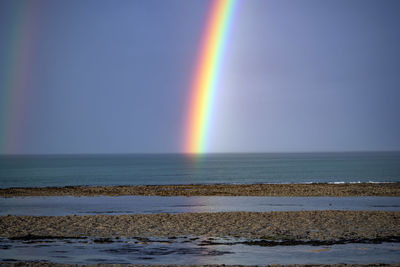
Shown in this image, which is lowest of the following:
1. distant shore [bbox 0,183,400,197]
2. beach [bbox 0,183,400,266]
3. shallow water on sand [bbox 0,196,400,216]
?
distant shore [bbox 0,183,400,197]

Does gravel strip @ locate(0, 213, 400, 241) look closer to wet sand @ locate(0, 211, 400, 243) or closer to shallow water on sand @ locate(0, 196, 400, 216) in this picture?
wet sand @ locate(0, 211, 400, 243)

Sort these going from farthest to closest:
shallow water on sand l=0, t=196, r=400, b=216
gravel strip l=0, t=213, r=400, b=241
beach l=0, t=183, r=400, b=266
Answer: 1. shallow water on sand l=0, t=196, r=400, b=216
2. gravel strip l=0, t=213, r=400, b=241
3. beach l=0, t=183, r=400, b=266

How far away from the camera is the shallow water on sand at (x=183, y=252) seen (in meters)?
15.2

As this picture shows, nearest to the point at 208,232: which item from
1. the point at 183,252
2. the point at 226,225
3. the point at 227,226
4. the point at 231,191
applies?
the point at 227,226

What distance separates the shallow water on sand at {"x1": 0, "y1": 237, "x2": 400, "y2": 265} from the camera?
597 inches

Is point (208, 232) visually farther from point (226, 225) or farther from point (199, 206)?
point (199, 206)

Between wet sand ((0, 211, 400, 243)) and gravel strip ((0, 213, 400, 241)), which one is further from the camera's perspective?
gravel strip ((0, 213, 400, 241))

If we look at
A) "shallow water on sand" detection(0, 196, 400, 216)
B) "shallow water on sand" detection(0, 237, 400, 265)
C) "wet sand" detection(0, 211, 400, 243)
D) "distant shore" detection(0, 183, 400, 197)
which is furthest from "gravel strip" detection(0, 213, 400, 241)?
"distant shore" detection(0, 183, 400, 197)

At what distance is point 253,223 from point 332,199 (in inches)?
626

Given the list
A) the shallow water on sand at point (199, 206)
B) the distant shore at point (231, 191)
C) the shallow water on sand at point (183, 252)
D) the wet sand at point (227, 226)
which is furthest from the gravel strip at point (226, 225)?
the distant shore at point (231, 191)

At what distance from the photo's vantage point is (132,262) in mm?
15023

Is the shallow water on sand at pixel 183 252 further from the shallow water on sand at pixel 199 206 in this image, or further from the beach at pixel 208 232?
the shallow water on sand at pixel 199 206

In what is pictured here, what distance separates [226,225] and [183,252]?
5.76 meters

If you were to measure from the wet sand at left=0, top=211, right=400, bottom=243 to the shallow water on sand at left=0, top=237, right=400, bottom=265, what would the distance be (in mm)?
1484
